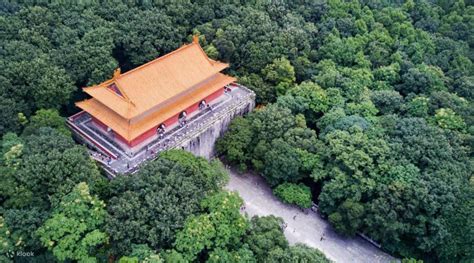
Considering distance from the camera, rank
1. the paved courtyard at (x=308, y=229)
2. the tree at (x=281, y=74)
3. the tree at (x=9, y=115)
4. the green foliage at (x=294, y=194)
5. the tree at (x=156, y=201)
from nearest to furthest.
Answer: the tree at (x=156, y=201), the tree at (x=9, y=115), the paved courtyard at (x=308, y=229), the green foliage at (x=294, y=194), the tree at (x=281, y=74)

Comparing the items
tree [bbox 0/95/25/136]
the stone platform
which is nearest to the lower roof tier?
the stone platform

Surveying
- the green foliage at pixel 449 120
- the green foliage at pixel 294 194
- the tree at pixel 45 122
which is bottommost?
the green foliage at pixel 294 194

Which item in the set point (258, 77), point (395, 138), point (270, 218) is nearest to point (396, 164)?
point (395, 138)

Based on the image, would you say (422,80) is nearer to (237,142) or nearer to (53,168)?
(237,142)

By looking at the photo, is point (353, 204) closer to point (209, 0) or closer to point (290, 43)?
point (290, 43)

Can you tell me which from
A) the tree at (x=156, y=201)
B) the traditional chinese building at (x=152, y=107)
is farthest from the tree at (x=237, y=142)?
the tree at (x=156, y=201)

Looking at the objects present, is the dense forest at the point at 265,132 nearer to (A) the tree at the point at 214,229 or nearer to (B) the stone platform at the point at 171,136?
(A) the tree at the point at 214,229

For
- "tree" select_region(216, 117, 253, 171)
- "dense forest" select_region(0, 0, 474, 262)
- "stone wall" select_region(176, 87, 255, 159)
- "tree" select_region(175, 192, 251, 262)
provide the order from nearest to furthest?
"tree" select_region(175, 192, 251, 262) < "dense forest" select_region(0, 0, 474, 262) < "stone wall" select_region(176, 87, 255, 159) < "tree" select_region(216, 117, 253, 171)

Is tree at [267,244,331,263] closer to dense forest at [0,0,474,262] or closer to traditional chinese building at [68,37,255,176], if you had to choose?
dense forest at [0,0,474,262]
